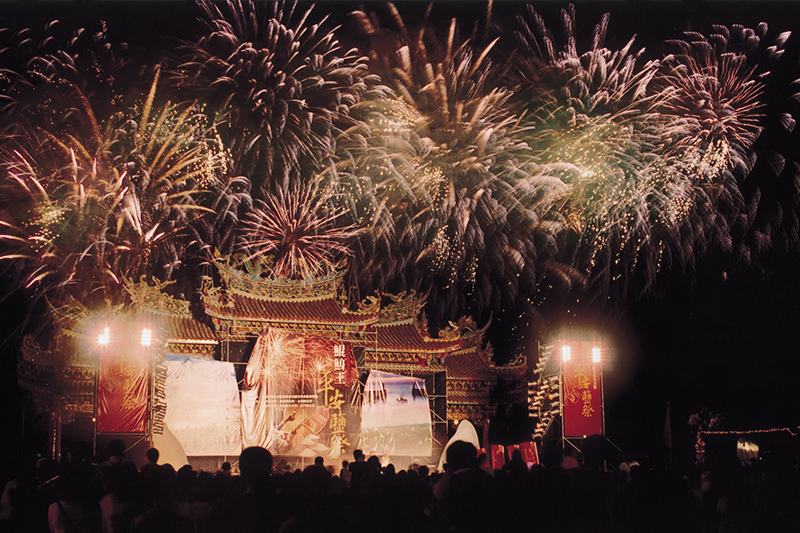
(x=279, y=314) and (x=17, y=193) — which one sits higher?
(x=17, y=193)

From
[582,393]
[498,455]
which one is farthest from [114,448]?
[498,455]

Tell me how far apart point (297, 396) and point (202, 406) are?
8.04 ft

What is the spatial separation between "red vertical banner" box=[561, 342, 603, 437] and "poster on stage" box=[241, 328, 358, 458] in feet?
18.5

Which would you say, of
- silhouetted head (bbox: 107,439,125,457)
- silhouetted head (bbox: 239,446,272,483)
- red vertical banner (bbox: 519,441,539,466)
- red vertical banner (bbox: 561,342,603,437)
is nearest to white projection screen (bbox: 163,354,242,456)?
red vertical banner (bbox: 519,441,539,466)

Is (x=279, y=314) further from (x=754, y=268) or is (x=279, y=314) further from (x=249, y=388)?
(x=754, y=268)

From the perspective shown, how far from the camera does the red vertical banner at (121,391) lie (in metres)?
17.3

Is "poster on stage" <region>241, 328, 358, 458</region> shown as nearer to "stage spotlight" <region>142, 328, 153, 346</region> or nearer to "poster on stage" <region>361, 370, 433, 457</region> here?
"poster on stage" <region>361, 370, 433, 457</region>

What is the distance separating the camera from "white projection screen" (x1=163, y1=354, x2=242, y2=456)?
1806 cm

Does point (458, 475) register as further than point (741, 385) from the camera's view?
No

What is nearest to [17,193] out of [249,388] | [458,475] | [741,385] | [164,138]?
[164,138]

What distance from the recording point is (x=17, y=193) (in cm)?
1611

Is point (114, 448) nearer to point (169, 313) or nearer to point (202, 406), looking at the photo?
point (202, 406)

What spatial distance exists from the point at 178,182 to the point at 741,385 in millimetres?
15613

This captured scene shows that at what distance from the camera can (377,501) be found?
18.8ft
